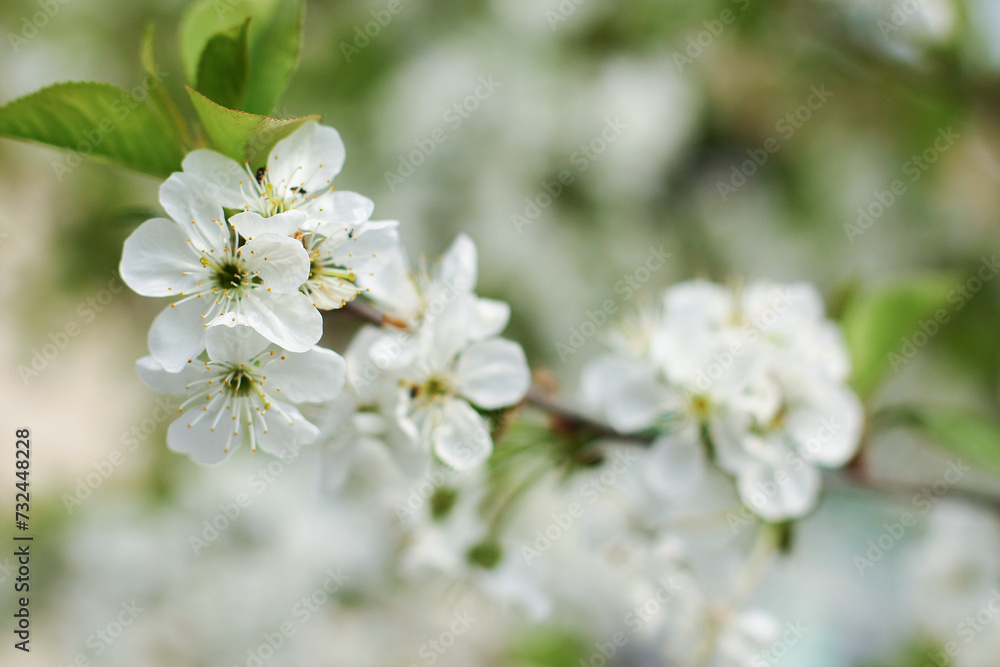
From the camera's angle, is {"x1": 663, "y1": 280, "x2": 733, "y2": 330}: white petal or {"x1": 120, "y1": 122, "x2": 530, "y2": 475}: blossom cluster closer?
{"x1": 120, "y1": 122, "x2": 530, "y2": 475}: blossom cluster

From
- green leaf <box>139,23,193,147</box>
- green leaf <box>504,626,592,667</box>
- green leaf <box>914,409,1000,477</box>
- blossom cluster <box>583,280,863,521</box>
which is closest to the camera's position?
→ green leaf <box>139,23,193,147</box>

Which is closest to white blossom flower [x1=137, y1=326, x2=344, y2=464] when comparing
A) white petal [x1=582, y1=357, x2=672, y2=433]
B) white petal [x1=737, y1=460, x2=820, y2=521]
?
white petal [x1=582, y1=357, x2=672, y2=433]

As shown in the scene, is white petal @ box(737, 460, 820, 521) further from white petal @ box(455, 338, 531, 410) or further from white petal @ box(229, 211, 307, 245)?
white petal @ box(229, 211, 307, 245)

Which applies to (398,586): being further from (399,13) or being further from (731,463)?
(399,13)

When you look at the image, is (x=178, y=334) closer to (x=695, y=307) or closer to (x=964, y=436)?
(x=695, y=307)

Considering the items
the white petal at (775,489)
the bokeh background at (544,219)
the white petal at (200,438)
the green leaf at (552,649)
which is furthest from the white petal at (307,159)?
the green leaf at (552,649)

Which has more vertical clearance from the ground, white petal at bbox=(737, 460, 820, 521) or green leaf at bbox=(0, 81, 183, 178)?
green leaf at bbox=(0, 81, 183, 178)

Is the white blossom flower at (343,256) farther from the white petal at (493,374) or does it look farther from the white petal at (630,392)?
the white petal at (630,392)

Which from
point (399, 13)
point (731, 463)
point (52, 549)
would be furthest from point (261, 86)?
point (52, 549)
